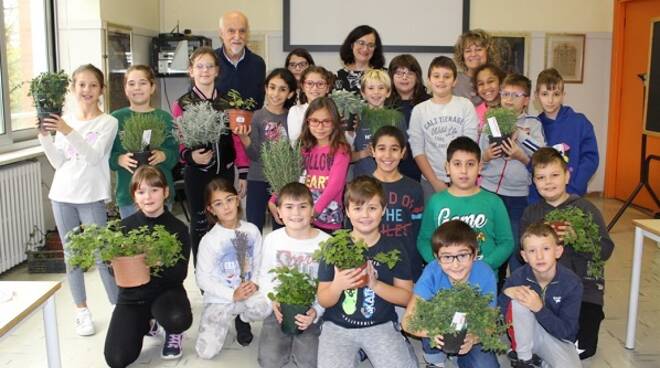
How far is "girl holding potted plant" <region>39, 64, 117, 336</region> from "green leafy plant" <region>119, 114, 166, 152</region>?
180 millimetres

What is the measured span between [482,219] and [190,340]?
1.73 meters

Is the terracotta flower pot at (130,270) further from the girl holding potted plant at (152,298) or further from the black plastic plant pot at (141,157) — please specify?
the black plastic plant pot at (141,157)

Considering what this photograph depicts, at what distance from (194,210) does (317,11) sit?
13.8 ft

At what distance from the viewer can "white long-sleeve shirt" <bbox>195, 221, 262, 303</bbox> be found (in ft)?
11.1

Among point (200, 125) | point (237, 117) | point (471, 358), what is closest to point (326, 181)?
point (237, 117)

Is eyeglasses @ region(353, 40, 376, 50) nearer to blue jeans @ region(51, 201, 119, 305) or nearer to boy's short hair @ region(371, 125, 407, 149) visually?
boy's short hair @ region(371, 125, 407, 149)

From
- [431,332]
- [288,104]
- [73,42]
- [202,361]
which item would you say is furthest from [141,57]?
[431,332]

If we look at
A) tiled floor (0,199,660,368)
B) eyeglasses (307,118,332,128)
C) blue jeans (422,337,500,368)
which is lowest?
tiled floor (0,199,660,368)

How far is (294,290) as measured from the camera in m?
2.85

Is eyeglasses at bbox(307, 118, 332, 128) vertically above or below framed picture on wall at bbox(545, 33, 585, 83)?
below

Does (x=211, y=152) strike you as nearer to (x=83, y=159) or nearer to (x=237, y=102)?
(x=237, y=102)

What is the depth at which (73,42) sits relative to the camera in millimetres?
5828

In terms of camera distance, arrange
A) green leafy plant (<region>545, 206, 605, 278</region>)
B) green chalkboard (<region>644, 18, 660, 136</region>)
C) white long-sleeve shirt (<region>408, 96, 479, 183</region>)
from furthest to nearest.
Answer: green chalkboard (<region>644, 18, 660, 136</region>)
white long-sleeve shirt (<region>408, 96, 479, 183</region>)
green leafy plant (<region>545, 206, 605, 278</region>)

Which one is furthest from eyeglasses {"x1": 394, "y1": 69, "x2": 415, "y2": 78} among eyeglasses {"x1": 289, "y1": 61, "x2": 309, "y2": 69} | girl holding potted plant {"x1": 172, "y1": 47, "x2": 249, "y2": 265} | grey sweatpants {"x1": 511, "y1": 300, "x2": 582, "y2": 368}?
grey sweatpants {"x1": 511, "y1": 300, "x2": 582, "y2": 368}
